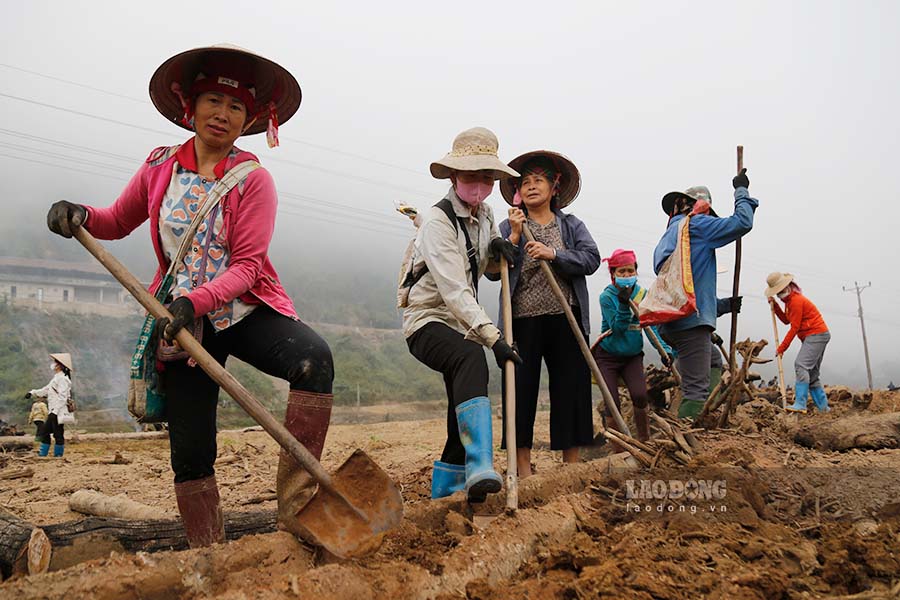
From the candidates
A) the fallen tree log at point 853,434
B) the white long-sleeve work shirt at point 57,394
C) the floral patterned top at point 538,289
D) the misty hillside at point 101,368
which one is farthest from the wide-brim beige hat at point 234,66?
the misty hillside at point 101,368

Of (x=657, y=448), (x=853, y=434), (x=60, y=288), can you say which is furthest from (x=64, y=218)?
(x=60, y=288)

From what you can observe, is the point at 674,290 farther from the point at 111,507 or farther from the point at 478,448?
the point at 111,507

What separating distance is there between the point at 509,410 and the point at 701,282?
96.0 inches

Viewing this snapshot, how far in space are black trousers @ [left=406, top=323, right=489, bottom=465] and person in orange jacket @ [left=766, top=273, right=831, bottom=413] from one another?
22.3 feet

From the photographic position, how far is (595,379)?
4430 millimetres

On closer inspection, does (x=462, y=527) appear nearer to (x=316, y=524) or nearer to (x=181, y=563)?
(x=316, y=524)

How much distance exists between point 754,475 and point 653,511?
801mm

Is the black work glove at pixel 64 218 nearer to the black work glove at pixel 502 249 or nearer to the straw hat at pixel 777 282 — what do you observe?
the black work glove at pixel 502 249

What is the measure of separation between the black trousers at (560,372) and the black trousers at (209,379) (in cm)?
175

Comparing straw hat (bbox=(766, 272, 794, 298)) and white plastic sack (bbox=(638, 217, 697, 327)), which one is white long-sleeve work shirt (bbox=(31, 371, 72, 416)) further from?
straw hat (bbox=(766, 272, 794, 298))

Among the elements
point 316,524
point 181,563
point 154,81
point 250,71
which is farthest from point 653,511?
point 154,81

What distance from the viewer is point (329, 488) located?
2432 millimetres

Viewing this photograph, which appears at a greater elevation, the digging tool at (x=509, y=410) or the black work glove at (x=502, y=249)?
the black work glove at (x=502, y=249)

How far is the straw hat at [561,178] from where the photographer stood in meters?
4.34
